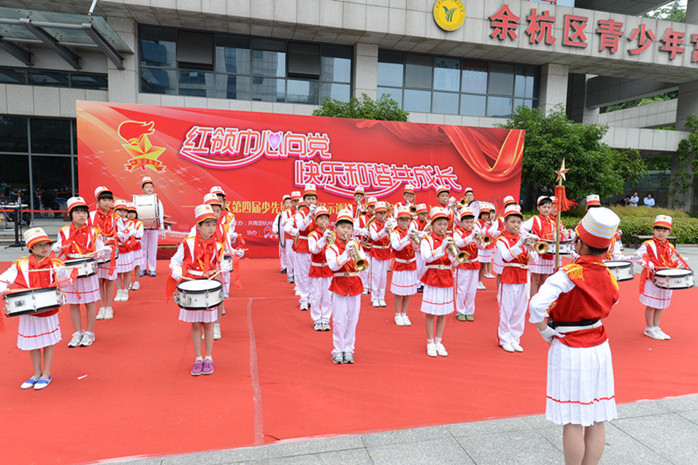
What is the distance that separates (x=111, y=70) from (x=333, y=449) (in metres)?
17.9

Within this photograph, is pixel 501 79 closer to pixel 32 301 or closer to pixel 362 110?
pixel 362 110

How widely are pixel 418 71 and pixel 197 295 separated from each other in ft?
59.0

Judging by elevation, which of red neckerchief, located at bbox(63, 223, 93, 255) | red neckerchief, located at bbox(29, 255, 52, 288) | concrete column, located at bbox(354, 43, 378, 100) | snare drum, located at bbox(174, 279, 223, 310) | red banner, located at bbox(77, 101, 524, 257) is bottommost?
snare drum, located at bbox(174, 279, 223, 310)

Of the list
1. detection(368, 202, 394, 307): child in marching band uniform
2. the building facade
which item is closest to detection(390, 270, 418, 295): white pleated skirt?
detection(368, 202, 394, 307): child in marching band uniform

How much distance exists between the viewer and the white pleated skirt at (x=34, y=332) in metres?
4.36

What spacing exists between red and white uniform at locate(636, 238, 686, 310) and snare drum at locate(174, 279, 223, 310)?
6180 mm

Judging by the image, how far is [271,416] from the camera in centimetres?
395

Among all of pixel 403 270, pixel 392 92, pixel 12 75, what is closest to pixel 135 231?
pixel 403 270

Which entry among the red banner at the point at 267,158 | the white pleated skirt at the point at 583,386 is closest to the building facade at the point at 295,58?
the red banner at the point at 267,158

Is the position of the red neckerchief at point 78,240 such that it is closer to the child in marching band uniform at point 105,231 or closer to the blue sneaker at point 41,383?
the child in marching band uniform at point 105,231

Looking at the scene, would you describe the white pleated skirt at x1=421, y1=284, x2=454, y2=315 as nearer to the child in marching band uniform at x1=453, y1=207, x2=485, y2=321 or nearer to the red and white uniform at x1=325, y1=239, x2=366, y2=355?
the red and white uniform at x1=325, y1=239, x2=366, y2=355

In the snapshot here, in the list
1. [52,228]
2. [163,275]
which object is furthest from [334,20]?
[52,228]

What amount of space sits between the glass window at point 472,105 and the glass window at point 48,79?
700 inches

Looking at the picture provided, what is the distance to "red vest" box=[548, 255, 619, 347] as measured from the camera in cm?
279
